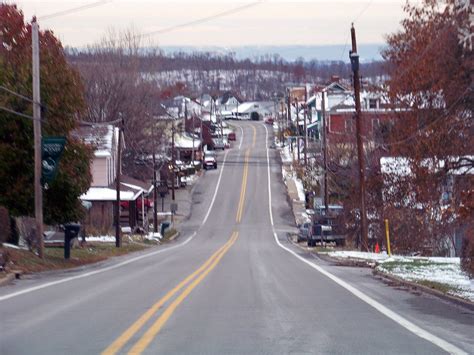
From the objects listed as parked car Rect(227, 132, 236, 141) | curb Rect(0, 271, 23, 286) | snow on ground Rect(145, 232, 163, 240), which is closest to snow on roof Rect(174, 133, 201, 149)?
parked car Rect(227, 132, 236, 141)

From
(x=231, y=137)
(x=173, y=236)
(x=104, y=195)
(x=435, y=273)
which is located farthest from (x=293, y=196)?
(x=435, y=273)

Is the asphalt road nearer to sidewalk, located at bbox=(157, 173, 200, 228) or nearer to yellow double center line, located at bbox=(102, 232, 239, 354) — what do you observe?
yellow double center line, located at bbox=(102, 232, 239, 354)

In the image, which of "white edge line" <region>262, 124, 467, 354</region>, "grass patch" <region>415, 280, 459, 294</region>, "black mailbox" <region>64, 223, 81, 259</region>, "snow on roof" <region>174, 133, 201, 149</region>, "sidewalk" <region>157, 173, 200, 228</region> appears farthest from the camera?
"snow on roof" <region>174, 133, 201, 149</region>

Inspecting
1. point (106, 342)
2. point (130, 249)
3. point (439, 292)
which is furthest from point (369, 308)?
point (130, 249)

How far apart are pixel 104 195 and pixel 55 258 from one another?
31518mm

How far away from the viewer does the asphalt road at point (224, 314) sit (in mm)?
11859

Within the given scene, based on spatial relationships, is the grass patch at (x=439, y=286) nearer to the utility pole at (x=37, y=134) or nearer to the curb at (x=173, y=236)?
the utility pole at (x=37, y=134)

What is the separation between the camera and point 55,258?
106ft

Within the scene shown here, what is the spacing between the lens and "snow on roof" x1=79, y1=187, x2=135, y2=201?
207ft

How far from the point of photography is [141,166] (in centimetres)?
8831

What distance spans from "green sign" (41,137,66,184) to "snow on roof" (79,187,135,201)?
103 ft

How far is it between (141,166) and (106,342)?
76.8m

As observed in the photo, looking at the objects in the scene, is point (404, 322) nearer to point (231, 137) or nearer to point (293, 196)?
point (293, 196)

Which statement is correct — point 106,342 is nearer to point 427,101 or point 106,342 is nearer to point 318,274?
point 318,274
